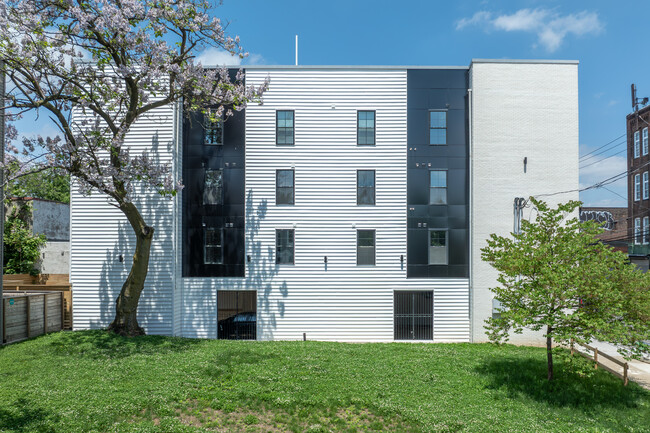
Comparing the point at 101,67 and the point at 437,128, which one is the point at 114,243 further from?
the point at 437,128

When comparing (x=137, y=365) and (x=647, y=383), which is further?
(x=647, y=383)

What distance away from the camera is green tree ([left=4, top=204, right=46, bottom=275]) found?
63.6ft

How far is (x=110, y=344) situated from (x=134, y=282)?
7.37 feet

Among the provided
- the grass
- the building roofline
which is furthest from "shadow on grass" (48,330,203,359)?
the building roofline

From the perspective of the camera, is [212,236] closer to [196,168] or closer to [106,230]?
[196,168]

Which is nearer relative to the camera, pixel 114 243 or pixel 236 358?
pixel 236 358

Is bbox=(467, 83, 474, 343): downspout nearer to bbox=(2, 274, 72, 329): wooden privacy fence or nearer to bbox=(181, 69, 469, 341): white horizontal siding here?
bbox=(181, 69, 469, 341): white horizontal siding

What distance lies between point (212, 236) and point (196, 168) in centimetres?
305

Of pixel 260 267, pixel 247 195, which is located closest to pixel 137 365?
pixel 260 267

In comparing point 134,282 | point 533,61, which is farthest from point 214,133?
point 533,61

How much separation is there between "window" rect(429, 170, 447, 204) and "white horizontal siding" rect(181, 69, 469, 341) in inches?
49.6

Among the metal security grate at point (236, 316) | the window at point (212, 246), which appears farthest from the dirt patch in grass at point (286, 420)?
the window at point (212, 246)

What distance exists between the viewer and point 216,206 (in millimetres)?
16891

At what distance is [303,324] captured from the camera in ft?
54.3
